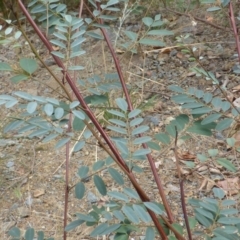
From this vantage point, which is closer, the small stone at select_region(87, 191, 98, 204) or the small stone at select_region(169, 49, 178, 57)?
the small stone at select_region(87, 191, 98, 204)

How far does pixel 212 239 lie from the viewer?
0.96 meters

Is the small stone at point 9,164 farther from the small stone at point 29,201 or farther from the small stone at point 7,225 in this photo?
the small stone at point 7,225

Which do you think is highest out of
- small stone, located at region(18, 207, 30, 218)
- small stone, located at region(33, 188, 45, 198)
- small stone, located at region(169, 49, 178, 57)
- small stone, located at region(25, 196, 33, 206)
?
small stone, located at region(169, 49, 178, 57)

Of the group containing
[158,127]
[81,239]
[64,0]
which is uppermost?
[64,0]

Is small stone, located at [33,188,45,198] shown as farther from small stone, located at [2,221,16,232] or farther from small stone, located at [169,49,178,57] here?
small stone, located at [169,49,178,57]

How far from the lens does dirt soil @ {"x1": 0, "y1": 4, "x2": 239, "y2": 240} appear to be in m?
1.97

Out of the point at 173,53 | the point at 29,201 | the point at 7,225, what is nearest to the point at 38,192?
the point at 29,201

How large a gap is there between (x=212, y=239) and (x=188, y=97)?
0.34m

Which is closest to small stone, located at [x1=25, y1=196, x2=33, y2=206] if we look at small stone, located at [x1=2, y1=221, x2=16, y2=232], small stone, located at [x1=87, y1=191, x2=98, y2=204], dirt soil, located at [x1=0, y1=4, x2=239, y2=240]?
dirt soil, located at [x1=0, y1=4, x2=239, y2=240]

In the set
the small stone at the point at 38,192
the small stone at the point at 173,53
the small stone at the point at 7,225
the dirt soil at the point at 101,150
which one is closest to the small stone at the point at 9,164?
the dirt soil at the point at 101,150

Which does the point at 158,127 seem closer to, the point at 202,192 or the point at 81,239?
the point at 202,192

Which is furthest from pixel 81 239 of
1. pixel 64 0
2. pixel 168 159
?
Answer: pixel 64 0

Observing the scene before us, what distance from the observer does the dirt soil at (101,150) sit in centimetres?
197

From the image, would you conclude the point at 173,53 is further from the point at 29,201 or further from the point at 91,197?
the point at 29,201
